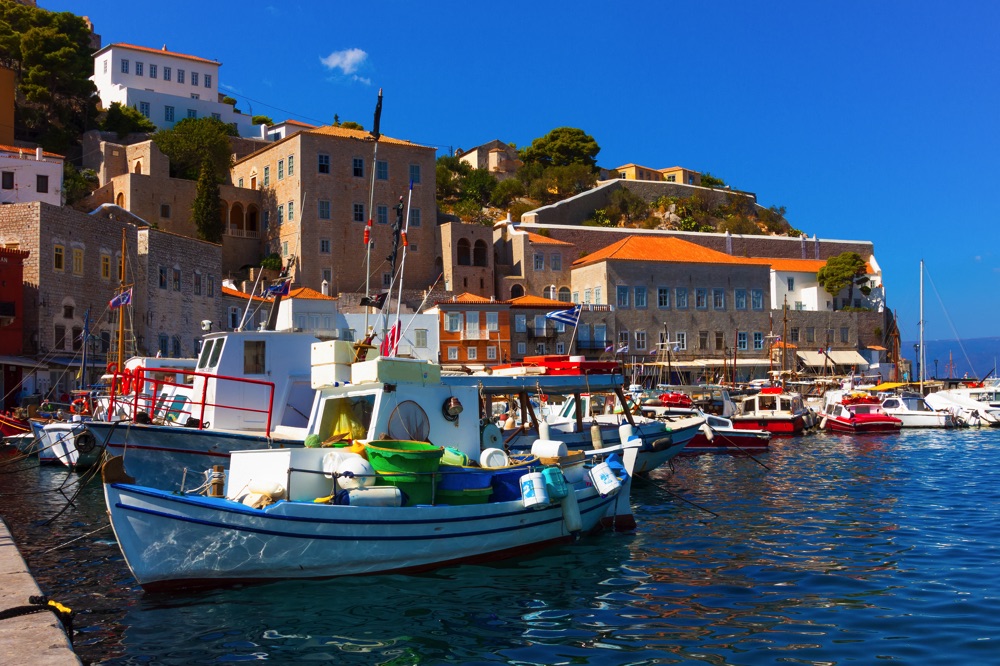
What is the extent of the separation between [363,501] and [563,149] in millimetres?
79125

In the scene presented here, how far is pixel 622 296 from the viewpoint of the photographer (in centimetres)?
5709

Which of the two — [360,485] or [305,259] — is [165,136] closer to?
[305,259]

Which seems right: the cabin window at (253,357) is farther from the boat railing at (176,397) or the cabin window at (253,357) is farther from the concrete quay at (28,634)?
the concrete quay at (28,634)

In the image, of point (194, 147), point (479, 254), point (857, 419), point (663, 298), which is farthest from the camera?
point (194, 147)

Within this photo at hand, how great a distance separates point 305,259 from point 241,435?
40414mm

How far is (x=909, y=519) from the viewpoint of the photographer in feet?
51.0

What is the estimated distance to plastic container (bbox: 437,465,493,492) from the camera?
454 inches

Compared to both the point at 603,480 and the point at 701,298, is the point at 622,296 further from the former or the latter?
the point at 603,480

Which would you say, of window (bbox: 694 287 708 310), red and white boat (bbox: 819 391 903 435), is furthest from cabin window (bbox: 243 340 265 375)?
window (bbox: 694 287 708 310)

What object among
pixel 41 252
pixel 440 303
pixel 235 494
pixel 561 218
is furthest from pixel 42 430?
pixel 561 218

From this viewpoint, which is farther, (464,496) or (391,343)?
(391,343)

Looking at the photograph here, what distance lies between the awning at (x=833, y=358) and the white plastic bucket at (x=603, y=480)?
50.8m

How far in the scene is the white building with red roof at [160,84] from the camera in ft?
232

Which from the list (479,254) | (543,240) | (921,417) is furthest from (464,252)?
(921,417)
